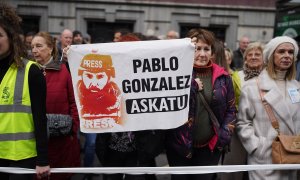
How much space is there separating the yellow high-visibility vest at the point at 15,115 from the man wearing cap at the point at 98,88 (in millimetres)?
512

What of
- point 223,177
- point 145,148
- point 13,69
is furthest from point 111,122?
point 223,177

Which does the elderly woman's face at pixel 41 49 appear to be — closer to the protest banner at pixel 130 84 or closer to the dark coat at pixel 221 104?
the protest banner at pixel 130 84

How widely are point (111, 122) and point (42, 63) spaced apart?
108 centimetres

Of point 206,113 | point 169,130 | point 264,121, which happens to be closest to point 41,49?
point 169,130

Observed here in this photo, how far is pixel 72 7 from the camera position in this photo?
12648mm

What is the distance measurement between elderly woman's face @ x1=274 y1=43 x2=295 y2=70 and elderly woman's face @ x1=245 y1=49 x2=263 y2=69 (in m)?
1.27

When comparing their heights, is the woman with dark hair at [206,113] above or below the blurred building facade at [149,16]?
below

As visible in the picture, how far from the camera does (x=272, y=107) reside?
336cm

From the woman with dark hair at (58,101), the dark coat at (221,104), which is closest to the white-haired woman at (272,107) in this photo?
the dark coat at (221,104)

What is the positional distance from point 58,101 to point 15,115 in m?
0.86

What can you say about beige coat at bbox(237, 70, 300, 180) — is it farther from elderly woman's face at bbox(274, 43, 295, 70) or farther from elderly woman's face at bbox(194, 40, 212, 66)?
elderly woman's face at bbox(194, 40, 212, 66)

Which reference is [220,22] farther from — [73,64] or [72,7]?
[73,64]

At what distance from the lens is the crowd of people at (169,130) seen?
9.37 ft

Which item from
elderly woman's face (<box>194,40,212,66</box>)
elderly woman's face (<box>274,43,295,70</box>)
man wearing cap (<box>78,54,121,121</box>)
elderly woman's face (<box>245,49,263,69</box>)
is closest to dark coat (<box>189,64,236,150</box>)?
elderly woman's face (<box>194,40,212,66</box>)
